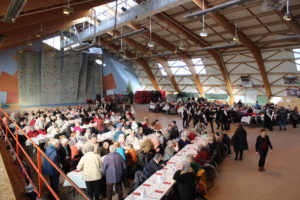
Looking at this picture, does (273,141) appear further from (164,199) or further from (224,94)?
(224,94)

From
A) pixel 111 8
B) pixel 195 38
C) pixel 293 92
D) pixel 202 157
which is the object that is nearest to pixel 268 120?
pixel 293 92

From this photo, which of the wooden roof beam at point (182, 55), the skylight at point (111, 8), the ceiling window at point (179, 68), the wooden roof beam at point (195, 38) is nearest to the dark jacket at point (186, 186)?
the skylight at point (111, 8)

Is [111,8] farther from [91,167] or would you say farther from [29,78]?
[91,167]

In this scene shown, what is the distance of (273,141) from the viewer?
32.0ft

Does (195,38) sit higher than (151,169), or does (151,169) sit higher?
(195,38)

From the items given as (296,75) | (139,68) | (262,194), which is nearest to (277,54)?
(296,75)

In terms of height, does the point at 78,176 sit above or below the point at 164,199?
above

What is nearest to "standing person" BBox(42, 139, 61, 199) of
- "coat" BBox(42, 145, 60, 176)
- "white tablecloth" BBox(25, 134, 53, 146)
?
"coat" BBox(42, 145, 60, 176)

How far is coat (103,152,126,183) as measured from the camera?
4.47 meters

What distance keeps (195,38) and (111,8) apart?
628cm

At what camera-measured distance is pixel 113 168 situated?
4477 mm

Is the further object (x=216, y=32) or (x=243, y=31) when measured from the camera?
(x=216, y=32)

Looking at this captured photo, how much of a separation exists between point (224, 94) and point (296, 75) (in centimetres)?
622

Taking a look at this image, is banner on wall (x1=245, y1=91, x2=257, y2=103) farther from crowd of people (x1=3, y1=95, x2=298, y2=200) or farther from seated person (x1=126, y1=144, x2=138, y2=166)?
seated person (x1=126, y1=144, x2=138, y2=166)
